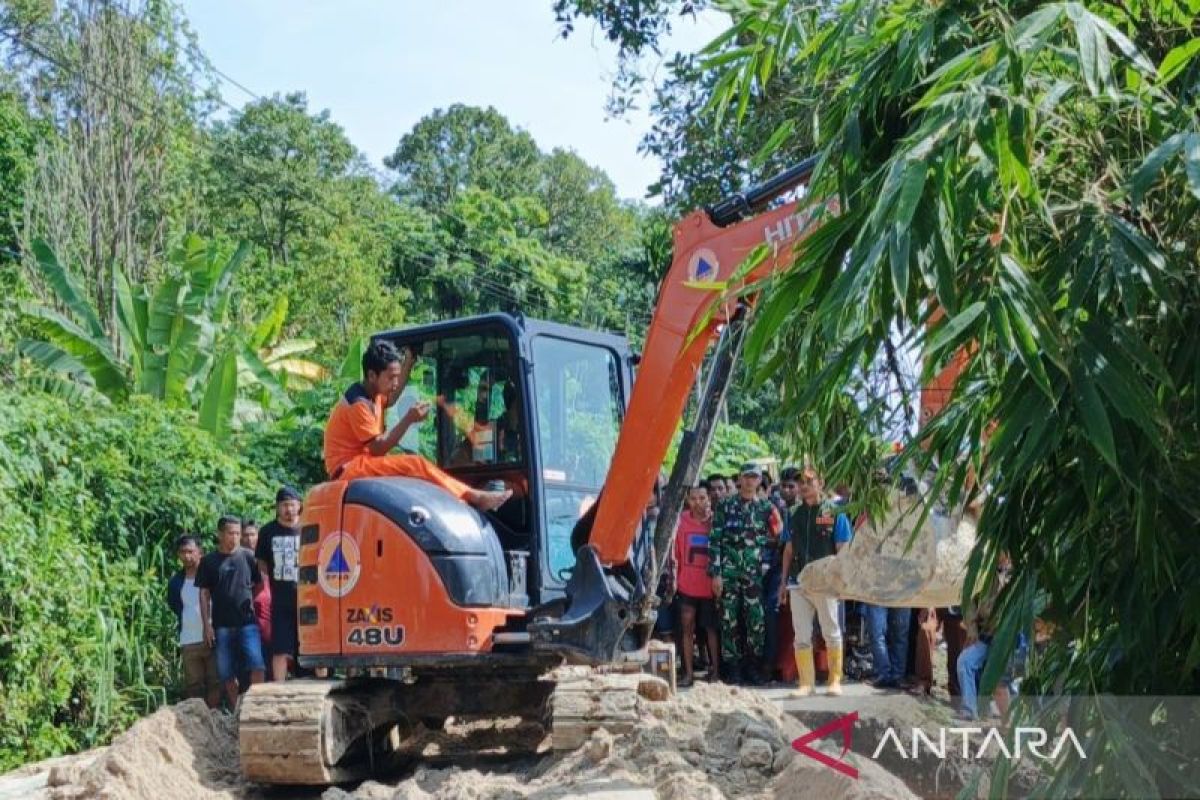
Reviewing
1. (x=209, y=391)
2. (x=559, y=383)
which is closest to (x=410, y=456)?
(x=559, y=383)

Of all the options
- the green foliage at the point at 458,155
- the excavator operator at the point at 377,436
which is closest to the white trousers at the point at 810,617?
the excavator operator at the point at 377,436

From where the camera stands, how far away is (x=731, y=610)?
13148 mm

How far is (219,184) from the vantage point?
35719 millimetres

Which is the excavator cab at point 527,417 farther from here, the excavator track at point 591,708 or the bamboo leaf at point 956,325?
the bamboo leaf at point 956,325

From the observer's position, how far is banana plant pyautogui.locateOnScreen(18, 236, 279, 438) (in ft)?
53.5

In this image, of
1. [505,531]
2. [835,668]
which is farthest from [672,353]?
[835,668]

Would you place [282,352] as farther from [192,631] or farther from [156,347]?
[192,631]

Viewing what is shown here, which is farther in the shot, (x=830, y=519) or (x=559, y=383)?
(x=830, y=519)

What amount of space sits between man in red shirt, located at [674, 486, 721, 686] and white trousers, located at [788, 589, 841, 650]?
1.72 m

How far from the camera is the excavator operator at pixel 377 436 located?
9.06 metres

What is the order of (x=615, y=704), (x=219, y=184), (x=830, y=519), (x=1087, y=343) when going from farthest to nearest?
1. (x=219, y=184)
2. (x=830, y=519)
3. (x=615, y=704)
4. (x=1087, y=343)

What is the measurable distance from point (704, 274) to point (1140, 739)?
4.41 m

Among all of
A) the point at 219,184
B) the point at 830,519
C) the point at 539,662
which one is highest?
the point at 219,184

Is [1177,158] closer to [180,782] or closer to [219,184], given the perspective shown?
[180,782]
